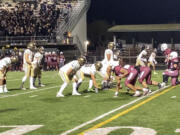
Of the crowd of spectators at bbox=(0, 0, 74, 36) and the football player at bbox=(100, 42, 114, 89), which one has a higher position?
the crowd of spectators at bbox=(0, 0, 74, 36)

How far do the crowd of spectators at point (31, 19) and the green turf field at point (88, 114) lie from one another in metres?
24.7

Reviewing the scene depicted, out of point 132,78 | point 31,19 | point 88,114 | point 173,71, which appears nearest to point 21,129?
point 88,114

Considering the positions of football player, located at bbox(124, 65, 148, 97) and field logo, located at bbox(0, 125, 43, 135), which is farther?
football player, located at bbox(124, 65, 148, 97)

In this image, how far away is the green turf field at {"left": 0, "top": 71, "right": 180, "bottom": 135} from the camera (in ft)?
25.5

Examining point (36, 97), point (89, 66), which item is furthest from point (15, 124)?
point (89, 66)

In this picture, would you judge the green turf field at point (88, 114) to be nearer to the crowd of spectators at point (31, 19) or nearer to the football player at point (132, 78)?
the football player at point (132, 78)

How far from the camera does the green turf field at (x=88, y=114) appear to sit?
25.5 feet

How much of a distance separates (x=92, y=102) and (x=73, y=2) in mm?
32337

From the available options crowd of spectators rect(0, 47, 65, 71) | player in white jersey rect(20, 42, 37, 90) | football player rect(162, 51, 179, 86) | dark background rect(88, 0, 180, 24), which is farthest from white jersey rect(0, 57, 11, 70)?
dark background rect(88, 0, 180, 24)

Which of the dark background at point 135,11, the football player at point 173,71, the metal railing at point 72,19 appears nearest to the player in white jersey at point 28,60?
the football player at point 173,71

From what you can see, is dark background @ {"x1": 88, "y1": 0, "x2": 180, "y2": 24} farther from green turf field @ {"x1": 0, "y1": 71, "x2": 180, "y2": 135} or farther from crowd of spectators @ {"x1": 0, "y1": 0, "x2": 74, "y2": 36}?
green turf field @ {"x1": 0, "y1": 71, "x2": 180, "y2": 135}

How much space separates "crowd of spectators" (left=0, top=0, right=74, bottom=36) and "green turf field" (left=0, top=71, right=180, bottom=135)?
24.7 metres

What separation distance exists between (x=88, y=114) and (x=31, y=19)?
29875mm

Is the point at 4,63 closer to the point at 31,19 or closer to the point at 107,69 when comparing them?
the point at 107,69
